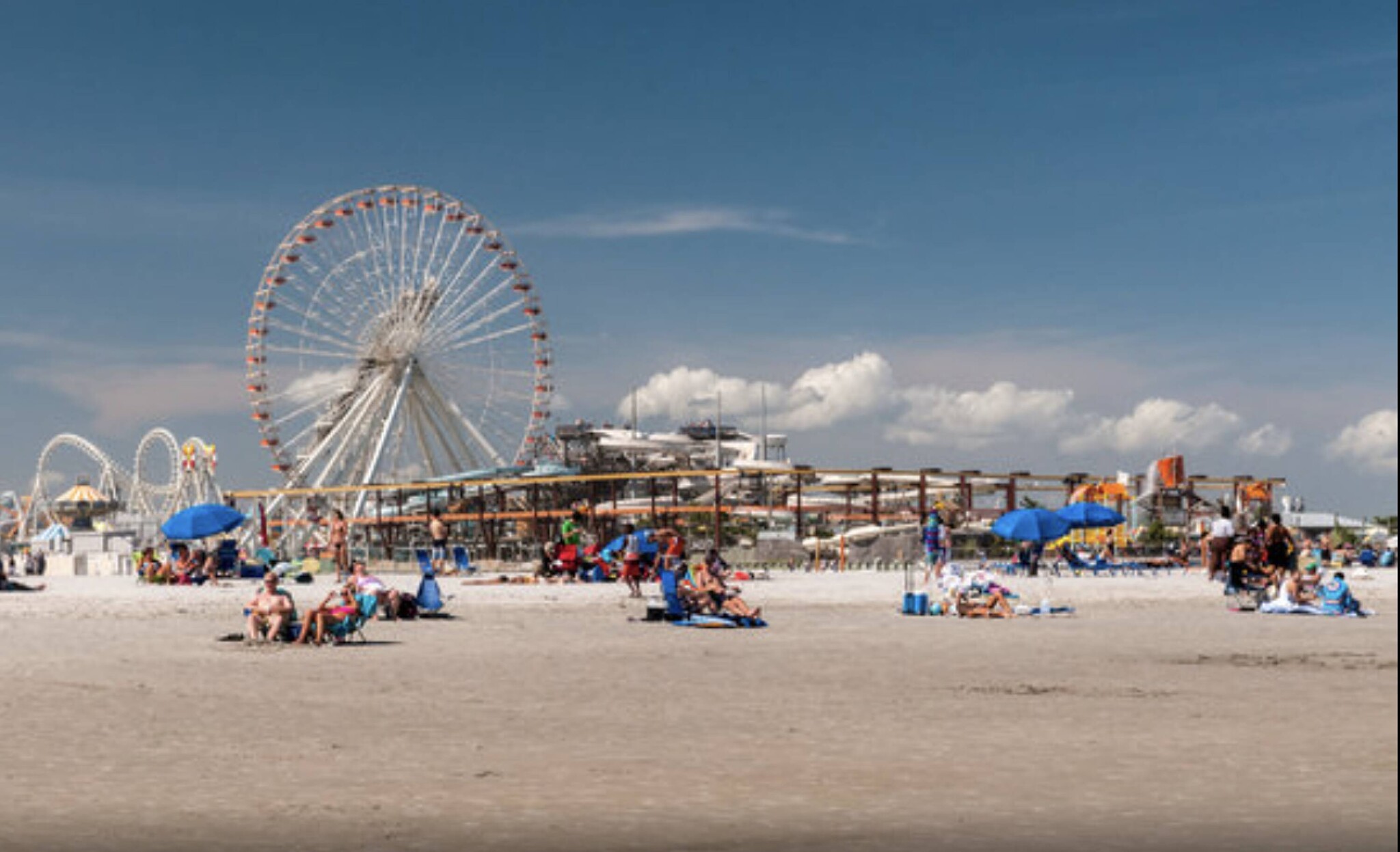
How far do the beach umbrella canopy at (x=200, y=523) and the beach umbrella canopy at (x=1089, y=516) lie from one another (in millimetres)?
18590

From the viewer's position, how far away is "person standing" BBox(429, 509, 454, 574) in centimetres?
3606

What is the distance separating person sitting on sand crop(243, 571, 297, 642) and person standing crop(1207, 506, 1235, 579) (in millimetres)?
18791

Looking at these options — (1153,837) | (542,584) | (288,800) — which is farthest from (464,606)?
(1153,837)

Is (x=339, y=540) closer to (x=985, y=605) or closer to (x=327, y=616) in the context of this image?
(x=985, y=605)

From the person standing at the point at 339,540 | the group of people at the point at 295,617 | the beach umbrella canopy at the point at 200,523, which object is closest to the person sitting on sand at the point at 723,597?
the group of people at the point at 295,617

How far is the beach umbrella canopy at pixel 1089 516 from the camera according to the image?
122ft

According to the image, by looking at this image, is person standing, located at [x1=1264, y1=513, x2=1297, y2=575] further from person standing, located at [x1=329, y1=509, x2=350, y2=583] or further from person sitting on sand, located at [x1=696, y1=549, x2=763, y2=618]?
person standing, located at [x1=329, y1=509, x2=350, y2=583]

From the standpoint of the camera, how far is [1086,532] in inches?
2108

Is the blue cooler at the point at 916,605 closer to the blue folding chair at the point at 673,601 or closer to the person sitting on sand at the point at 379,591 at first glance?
the blue folding chair at the point at 673,601

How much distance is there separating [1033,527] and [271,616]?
19.8m

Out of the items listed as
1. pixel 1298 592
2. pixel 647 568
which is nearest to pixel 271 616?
pixel 647 568

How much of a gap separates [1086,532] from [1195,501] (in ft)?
30.8

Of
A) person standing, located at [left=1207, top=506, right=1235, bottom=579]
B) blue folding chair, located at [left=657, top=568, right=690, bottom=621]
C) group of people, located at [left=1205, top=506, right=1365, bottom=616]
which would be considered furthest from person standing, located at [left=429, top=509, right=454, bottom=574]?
group of people, located at [left=1205, top=506, right=1365, bottom=616]

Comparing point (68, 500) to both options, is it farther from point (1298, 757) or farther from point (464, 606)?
point (1298, 757)
